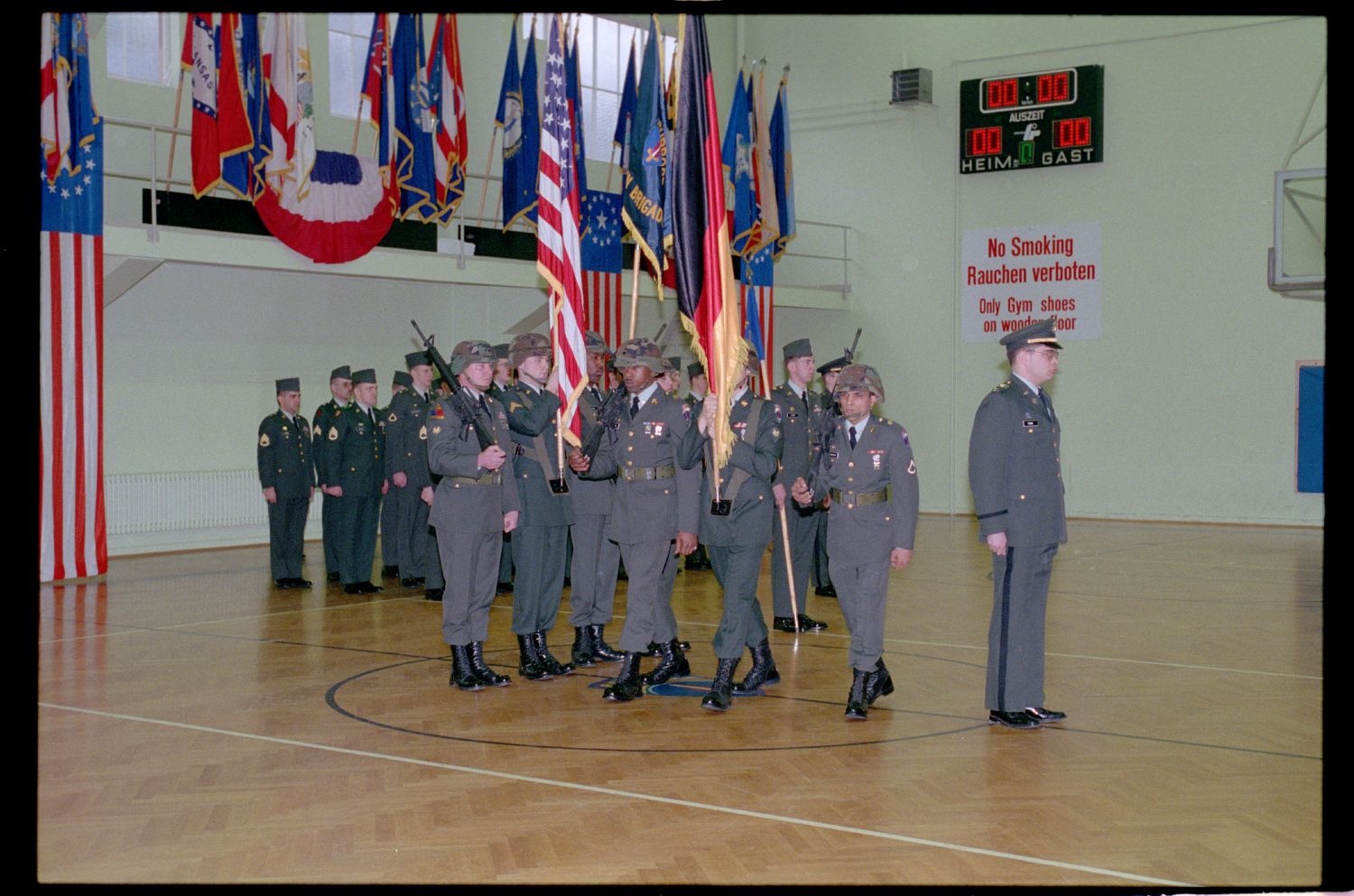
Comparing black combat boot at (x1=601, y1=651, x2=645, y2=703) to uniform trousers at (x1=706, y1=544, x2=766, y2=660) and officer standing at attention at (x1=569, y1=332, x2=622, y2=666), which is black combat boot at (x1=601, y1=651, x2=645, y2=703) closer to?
uniform trousers at (x1=706, y1=544, x2=766, y2=660)

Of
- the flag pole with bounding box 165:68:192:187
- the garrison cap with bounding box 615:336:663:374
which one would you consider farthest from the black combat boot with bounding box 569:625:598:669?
the flag pole with bounding box 165:68:192:187

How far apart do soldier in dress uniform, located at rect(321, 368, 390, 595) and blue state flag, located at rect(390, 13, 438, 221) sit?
10.6 ft

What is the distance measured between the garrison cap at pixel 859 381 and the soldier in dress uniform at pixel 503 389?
1.96 meters

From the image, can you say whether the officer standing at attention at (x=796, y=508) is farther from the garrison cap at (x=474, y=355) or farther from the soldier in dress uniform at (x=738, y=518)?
the garrison cap at (x=474, y=355)

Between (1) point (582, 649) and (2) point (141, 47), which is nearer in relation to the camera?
(1) point (582, 649)

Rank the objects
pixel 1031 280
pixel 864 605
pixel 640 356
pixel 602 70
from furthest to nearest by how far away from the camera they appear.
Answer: pixel 602 70
pixel 1031 280
pixel 640 356
pixel 864 605

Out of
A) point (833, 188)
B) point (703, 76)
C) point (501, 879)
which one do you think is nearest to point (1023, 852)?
point (501, 879)

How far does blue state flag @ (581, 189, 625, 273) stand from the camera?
54.9ft

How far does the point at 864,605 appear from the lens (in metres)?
6.55

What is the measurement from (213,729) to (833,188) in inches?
664

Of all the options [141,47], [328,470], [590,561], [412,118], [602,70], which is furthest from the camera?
[602,70]

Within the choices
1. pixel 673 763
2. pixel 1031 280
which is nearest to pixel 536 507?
pixel 673 763

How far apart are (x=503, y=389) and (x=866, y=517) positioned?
275cm

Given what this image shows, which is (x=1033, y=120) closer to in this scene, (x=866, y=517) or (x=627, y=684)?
(x=866, y=517)
